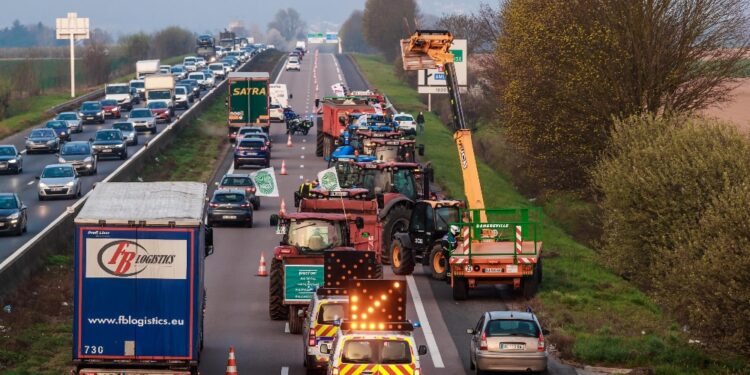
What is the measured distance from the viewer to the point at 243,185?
181 ft

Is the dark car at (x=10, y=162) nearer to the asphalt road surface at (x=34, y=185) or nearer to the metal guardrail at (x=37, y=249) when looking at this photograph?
the asphalt road surface at (x=34, y=185)

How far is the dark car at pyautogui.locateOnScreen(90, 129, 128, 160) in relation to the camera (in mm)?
71812

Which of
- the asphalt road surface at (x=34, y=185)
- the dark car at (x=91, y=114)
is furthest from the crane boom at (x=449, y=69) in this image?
the dark car at (x=91, y=114)

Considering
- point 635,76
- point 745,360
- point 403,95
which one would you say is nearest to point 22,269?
point 745,360

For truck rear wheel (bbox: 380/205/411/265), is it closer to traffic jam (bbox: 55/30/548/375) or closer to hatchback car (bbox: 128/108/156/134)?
traffic jam (bbox: 55/30/548/375)

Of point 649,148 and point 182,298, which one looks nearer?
point 182,298

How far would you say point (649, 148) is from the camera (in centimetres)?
3612

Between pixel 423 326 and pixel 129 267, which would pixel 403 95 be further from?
pixel 129 267

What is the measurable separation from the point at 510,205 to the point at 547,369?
35417 millimetres

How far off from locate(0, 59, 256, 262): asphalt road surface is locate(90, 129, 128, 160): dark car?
0.37m

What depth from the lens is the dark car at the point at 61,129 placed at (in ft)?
271

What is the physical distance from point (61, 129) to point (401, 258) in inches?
1948

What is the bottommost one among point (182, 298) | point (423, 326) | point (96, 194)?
point (423, 326)

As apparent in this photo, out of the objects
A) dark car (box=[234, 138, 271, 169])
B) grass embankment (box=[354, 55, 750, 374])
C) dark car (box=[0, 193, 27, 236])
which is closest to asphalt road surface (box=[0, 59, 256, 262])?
dark car (box=[0, 193, 27, 236])
